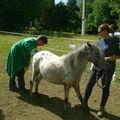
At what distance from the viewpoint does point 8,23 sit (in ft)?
151

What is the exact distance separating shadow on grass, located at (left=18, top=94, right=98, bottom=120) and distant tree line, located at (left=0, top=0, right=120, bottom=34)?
35972 millimetres

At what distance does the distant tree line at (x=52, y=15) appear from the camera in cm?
4609

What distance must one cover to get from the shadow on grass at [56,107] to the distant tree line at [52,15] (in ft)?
118

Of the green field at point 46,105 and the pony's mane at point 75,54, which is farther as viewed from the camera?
the green field at point 46,105

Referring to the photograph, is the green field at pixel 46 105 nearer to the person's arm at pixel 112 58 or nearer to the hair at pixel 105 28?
the person's arm at pixel 112 58

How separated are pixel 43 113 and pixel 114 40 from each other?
226 centimetres

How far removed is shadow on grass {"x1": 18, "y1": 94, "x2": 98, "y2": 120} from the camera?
8.09 m

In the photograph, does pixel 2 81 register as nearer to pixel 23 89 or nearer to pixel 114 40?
pixel 23 89

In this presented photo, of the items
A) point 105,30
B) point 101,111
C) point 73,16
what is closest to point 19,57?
point 101,111

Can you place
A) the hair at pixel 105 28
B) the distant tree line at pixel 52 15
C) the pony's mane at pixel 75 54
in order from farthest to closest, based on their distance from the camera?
the distant tree line at pixel 52 15 < the pony's mane at pixel 75 54 < the hair at pixel 105 28

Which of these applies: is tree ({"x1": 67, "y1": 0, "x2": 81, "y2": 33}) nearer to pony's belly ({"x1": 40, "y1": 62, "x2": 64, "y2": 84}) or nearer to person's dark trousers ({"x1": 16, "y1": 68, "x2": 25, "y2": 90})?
person's dark trousers ({"x1": 16, "y1": 68, "x2": 25, "y2": 90})

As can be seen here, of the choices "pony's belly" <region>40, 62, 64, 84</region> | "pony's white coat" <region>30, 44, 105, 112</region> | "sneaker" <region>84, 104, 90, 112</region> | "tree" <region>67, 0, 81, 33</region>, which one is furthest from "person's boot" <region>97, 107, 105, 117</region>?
"tree" <region>67, 0, 81, 33</region>

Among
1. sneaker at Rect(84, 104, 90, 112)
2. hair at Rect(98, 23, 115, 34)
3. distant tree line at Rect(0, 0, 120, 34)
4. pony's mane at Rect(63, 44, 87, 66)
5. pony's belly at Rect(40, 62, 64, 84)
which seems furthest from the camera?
distant tree line at Rect(0, 0, 120, 34)

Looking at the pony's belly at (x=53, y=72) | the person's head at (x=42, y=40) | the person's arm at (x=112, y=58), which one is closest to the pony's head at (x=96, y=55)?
the person's arm at (x=112, y=58)
